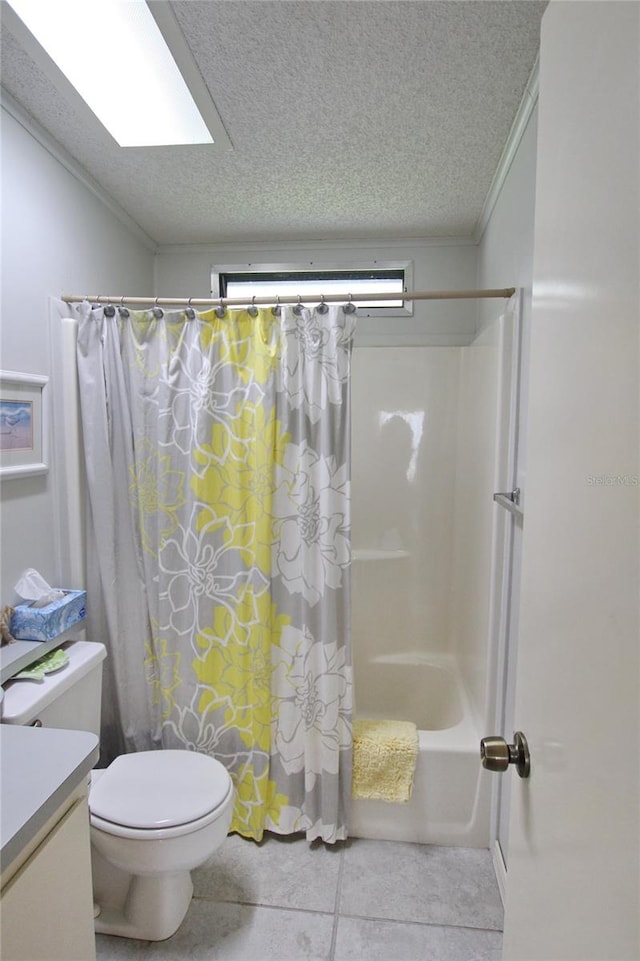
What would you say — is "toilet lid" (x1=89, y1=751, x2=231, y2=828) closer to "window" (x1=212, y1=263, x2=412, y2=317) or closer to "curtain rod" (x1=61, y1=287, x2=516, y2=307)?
"curtain rod" (x1=61, y1=287, x2=516, y2=307)

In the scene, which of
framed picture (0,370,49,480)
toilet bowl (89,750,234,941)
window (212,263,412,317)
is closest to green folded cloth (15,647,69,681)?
toilet bowl (89,750,234,941)

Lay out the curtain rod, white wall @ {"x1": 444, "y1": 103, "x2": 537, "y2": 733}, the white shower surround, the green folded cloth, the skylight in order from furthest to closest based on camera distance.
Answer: the white shower surround → the curtain rod → white wall @ {"x1": 444, "y1": 103, "x2": 537, "y2": 733} → the green folded cloth → the skylight

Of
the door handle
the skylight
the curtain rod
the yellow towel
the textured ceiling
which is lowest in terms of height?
the yellow towel

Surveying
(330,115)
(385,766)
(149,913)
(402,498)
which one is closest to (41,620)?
(149,913)

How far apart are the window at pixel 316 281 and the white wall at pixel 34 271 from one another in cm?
72

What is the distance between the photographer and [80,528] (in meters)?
1.76

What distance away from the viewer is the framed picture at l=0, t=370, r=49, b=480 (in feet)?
4.79

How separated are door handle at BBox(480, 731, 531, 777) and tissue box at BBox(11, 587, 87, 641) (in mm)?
1325

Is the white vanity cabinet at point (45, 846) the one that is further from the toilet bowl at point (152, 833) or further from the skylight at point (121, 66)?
the skylight at point (121, 66)

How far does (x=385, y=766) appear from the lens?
1.73 metres

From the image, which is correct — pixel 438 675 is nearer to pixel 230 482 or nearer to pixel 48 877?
pixel 230 482

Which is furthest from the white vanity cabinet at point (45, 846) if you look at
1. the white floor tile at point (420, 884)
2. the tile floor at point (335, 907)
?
the white floor tile at point (420, 884)

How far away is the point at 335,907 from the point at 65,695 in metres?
1.08

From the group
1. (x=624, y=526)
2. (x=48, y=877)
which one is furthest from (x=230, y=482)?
(x=624, y=526)
